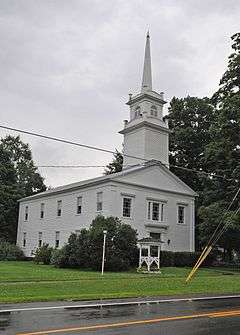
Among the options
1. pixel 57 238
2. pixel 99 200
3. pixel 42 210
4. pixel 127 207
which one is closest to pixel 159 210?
pixel 127 207

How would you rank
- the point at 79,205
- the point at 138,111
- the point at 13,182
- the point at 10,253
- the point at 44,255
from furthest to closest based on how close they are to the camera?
the point at 13,182 → the point at 10,253 → the point at 138,111 → the point at 79,205 → the point at 44,255

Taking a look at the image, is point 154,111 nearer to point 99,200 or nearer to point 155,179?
point 155,179

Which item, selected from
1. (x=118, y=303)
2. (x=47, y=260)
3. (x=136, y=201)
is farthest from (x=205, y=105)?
(x=118, y=303)

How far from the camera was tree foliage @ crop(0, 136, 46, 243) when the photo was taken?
190 ft

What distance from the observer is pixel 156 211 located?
42.8 metres

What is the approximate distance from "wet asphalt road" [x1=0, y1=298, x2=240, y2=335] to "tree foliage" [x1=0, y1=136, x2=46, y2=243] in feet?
153

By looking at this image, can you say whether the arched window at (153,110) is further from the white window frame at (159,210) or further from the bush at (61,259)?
→ the bush at (61,259)

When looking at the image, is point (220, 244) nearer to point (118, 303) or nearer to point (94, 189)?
point (94, 189)

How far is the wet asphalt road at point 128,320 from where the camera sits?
924 cm

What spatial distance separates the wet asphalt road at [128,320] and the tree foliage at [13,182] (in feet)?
153

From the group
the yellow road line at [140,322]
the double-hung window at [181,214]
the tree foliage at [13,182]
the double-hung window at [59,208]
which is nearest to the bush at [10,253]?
the double-hung window at [59,208]

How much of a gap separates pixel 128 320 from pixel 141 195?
31101 mm

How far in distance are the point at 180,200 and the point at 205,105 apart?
16.1 meters

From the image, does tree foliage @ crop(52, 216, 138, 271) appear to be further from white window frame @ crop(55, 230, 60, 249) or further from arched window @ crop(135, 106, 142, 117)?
arched window @ crop(135, 106, 142, 117)
